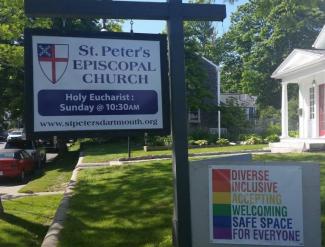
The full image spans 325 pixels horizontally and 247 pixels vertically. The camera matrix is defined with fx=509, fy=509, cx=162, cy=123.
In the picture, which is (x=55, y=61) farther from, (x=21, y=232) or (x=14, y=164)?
(x=14, y=164)

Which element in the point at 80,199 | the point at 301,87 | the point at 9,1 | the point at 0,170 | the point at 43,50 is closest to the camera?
the point at 43,50

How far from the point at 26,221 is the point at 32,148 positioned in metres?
16.8

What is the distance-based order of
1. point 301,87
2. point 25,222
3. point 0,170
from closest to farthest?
point 25,222
point 0,170
point 301,87

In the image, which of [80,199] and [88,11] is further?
[80,199]

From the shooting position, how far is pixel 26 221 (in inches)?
Result: 351

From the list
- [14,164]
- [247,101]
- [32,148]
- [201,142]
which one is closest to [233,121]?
[201,142]

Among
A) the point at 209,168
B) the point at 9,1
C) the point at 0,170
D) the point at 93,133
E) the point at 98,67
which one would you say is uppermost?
the point at 9,1

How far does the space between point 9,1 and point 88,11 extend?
7279mm

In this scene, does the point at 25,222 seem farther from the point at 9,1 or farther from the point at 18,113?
the point at 18,113

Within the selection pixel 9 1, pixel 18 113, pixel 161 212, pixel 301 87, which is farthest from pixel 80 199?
pixel 18 113

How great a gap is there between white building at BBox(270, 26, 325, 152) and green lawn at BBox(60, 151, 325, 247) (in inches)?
263

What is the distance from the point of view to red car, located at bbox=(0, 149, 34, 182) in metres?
19.2

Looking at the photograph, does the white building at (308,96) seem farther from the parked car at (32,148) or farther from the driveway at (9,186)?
the parked car at (32,148)

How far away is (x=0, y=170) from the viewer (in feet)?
63.0
